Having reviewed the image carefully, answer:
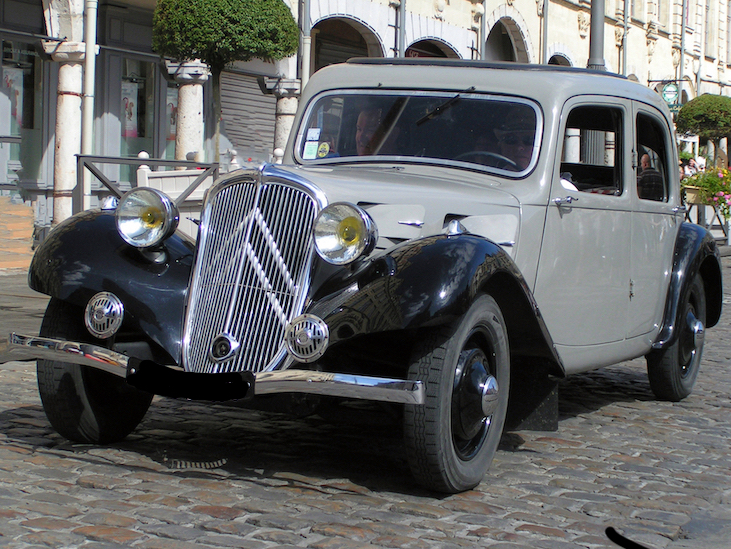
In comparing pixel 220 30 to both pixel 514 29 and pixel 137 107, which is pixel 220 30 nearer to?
pixel 137 107

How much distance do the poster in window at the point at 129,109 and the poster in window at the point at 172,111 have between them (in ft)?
2.43

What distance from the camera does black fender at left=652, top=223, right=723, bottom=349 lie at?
599 cm

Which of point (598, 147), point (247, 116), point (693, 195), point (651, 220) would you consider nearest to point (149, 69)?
point (247, 116)

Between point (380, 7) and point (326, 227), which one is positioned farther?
point (380, 7)

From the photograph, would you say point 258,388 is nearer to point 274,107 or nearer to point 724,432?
point 724,432

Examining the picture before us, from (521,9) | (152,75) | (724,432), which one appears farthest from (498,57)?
(724,432)

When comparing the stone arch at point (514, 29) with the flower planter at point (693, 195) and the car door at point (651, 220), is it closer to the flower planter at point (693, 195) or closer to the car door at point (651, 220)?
the flower planter at point (693, 195)

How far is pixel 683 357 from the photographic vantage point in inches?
250

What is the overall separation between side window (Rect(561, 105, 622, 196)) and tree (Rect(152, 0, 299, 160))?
9.17 metres

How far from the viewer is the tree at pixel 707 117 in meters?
31.4

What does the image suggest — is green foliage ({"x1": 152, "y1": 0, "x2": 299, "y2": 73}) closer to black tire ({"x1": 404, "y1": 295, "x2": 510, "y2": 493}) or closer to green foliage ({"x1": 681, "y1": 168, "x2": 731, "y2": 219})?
green foliage ({"x1": 681, "y1": 168, "x2": 731, "y2": 219})

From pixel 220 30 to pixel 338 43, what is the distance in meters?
9.03

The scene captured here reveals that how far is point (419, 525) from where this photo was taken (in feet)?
11.8

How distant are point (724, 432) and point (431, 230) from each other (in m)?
2.03
